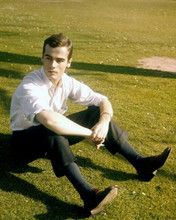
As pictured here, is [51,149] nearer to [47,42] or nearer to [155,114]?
[47,42]

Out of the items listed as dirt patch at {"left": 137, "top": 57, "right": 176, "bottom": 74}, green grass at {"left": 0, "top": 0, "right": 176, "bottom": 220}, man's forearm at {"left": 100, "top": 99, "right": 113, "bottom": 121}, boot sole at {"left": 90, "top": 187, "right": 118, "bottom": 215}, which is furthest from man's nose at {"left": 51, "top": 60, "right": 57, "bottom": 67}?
dirt patch at {"left": 137, "top": 57, "right": 176, "bottom": 74}

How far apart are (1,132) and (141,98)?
316cm

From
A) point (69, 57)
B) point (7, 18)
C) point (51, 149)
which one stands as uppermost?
point (69, 57)

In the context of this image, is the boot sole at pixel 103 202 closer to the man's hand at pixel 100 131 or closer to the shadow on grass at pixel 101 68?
the man's hand at pixel 100 131

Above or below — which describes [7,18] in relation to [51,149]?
below

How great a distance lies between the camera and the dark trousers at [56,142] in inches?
113

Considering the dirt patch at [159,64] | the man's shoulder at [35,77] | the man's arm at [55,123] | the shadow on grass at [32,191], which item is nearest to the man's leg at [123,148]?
the man's arm at [55,123]

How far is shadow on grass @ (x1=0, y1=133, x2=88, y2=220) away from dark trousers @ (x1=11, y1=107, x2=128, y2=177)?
19 centimetres

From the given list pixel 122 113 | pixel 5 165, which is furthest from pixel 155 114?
pixel 5 165

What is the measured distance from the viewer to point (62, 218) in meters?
2.95

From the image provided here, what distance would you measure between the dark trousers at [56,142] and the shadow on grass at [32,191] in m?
0.19

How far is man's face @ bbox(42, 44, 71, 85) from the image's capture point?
3256mm

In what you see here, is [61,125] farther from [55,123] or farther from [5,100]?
[5,100]

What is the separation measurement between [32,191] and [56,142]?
0.78m
